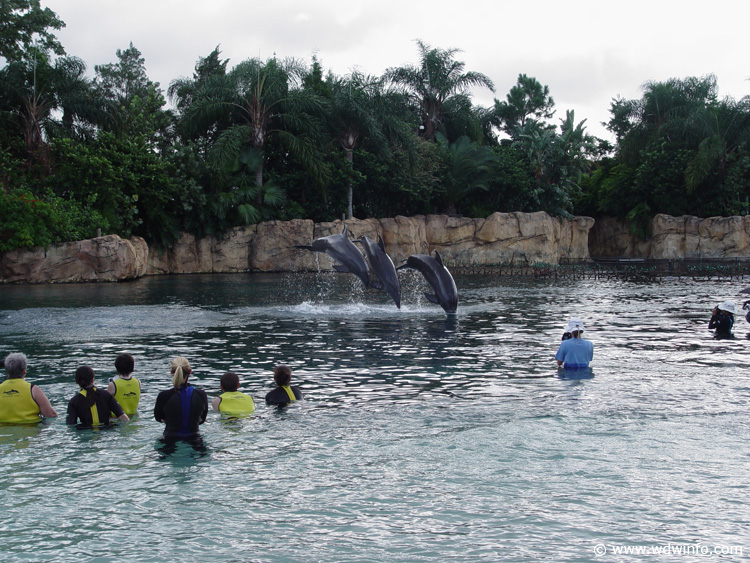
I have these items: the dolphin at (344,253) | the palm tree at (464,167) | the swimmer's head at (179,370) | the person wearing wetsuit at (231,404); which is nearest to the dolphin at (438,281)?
the dolphin at (344,253)

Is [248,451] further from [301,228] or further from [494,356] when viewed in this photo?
[301,228]

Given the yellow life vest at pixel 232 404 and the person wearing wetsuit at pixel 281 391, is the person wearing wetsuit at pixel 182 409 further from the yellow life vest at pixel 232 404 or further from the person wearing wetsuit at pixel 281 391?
the person wearing wetsuit at pixel 281 391

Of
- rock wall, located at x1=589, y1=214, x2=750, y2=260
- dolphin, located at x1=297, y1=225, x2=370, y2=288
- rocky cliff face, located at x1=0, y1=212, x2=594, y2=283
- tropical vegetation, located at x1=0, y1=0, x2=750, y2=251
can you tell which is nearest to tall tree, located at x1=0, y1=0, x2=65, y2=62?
tropical vegetation, located at x1=0, y1=0, x2=750, y2=251

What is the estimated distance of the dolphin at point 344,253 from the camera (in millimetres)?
20172

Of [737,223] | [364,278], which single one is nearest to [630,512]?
[364,278]

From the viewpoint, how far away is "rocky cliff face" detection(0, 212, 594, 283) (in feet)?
106

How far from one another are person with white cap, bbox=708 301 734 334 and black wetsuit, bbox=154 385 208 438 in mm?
11696

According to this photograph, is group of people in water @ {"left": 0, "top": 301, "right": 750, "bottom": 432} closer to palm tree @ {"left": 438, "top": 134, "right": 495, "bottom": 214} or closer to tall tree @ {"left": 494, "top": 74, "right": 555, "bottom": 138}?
palm tree @ {"left": 438, "top": 134, "right": 495, "bottom": 214}

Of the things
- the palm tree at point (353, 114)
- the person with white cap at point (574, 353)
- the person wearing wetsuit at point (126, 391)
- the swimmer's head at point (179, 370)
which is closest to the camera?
the swimmer's head at point (179, 370)

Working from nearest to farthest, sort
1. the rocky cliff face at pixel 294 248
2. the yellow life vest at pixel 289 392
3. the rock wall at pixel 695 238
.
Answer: the yellow life vest at pixel 289 392 < the rocky cliff face at pixel 294 248 < the rock wall at pixel 695 238

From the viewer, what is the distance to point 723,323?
52.0ft

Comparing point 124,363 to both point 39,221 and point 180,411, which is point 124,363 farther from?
point 39,221

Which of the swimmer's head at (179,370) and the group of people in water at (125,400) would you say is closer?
the swimmer's head at (179,370)

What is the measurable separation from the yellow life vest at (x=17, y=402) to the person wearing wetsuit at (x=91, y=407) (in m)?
0.42
